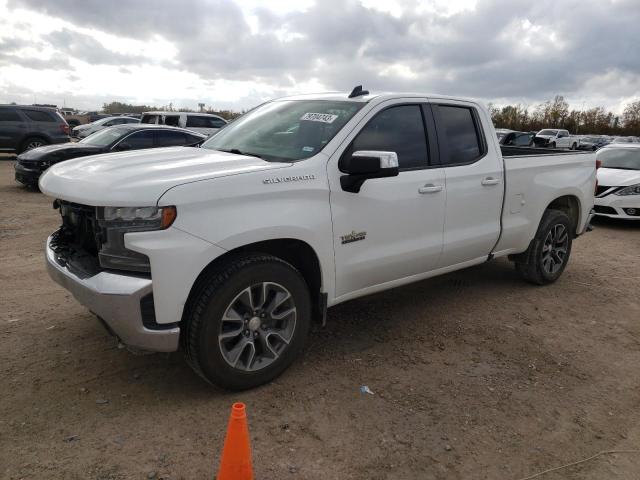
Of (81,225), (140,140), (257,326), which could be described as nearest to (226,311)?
(257,326)

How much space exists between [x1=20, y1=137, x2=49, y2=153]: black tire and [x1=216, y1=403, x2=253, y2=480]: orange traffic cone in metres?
15.8

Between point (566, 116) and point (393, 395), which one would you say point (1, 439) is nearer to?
point (393, 395)

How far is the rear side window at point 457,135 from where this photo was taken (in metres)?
4.30

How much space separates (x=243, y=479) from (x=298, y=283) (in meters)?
1.33

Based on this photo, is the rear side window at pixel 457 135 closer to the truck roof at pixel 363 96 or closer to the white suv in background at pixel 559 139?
the truck roof at pixel 363 96

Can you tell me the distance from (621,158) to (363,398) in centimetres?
982

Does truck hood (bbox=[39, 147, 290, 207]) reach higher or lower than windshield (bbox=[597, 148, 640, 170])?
higher

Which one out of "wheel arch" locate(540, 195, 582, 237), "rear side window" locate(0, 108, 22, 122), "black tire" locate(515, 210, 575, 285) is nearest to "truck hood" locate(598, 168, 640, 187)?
"wheel arch" locate(540, 195, 582, 237)

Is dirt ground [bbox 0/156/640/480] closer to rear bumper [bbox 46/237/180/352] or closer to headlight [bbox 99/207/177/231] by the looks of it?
rear bumper [bbox 46/237/180/352]

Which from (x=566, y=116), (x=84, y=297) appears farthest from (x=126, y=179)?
(x=566, y=116)

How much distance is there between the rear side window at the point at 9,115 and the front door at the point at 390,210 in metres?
15.0

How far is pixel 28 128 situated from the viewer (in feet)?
50.4

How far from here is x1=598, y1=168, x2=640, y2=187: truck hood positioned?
9.54 m

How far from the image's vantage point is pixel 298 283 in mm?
3355
